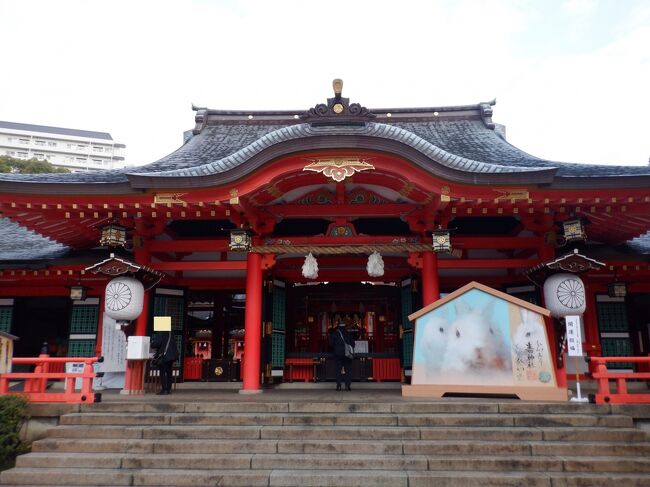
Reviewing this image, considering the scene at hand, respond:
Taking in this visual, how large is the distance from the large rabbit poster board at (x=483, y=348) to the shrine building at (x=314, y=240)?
1175 mm

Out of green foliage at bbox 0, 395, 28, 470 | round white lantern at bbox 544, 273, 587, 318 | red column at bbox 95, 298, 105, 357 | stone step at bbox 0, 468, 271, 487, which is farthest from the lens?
red column at bbox 95, 298, 105, 357

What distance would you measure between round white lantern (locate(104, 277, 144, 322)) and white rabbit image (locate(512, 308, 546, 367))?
7.01 metres

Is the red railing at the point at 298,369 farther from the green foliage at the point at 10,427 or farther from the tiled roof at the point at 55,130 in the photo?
the tiled roof at the point at 55,130

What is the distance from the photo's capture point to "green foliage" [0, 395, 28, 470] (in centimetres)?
707

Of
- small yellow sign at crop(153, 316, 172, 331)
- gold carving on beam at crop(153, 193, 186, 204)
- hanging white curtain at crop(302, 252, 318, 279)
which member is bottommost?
small yellow sign at crop(153, 316, 172, 331)

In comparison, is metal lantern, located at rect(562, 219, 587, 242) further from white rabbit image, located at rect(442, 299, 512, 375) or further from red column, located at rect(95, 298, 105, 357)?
red column, located at rect(95, 298, 105, 357)

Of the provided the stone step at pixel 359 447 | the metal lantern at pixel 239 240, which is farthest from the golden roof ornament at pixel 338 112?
the stone step at pixel 359 447

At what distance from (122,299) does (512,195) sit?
7.60 metres

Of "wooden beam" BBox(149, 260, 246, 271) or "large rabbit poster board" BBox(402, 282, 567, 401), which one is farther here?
"wooden beam" BBox(149, 260, 246, 271)

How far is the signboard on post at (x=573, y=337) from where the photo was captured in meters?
7.88

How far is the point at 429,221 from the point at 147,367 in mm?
6705

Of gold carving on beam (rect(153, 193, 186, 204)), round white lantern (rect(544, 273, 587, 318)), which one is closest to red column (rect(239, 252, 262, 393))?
gold carving on beam (rect(153, 193, 186, 204))

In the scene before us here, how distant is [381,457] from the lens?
6137mm

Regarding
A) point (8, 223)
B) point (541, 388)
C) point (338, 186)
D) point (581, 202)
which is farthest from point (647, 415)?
point (8, 223)
